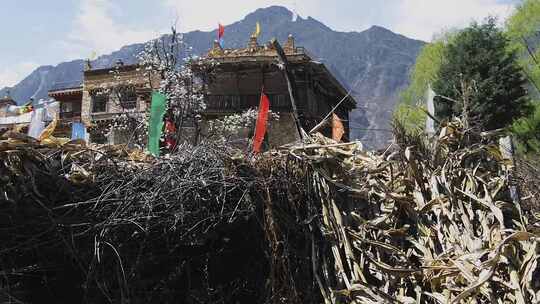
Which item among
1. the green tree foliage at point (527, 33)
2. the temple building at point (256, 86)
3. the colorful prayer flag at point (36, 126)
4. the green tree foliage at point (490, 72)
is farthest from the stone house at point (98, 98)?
the colorful prayer flag at point (36, 126)

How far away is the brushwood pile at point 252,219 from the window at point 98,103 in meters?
31.6

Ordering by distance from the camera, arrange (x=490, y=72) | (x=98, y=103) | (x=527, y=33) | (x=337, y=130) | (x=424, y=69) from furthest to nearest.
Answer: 1. (x=98, y=103)
2. (x=424, y=69)
3. (x=527, y=33)
4. (x=490, y=72)
5. (x=337, y=130)

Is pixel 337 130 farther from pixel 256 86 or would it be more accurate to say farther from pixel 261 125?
pixel 256 86

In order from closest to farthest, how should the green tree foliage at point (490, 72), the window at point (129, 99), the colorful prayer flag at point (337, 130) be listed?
the colorful prayer flag at point (337, 130) < the green tree foliage at point (490, 72) < the window at point (129, 99)

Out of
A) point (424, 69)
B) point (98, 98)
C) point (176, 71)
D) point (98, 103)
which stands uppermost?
point (424, 69)

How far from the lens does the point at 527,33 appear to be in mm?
25938

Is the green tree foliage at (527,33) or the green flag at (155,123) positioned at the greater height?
the green tree foliage at (527,33)

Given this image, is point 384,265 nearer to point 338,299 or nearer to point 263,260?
point 338,299

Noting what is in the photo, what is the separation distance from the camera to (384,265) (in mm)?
3121

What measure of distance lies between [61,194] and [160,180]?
634 mm

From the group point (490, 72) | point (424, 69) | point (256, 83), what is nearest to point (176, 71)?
point (256, 83)

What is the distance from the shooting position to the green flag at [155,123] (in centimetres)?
567

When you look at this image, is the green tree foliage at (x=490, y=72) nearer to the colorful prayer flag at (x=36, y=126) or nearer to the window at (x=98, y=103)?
the colorful prayer flag at (x=36, y=126)

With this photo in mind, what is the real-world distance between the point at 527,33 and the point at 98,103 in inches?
973
